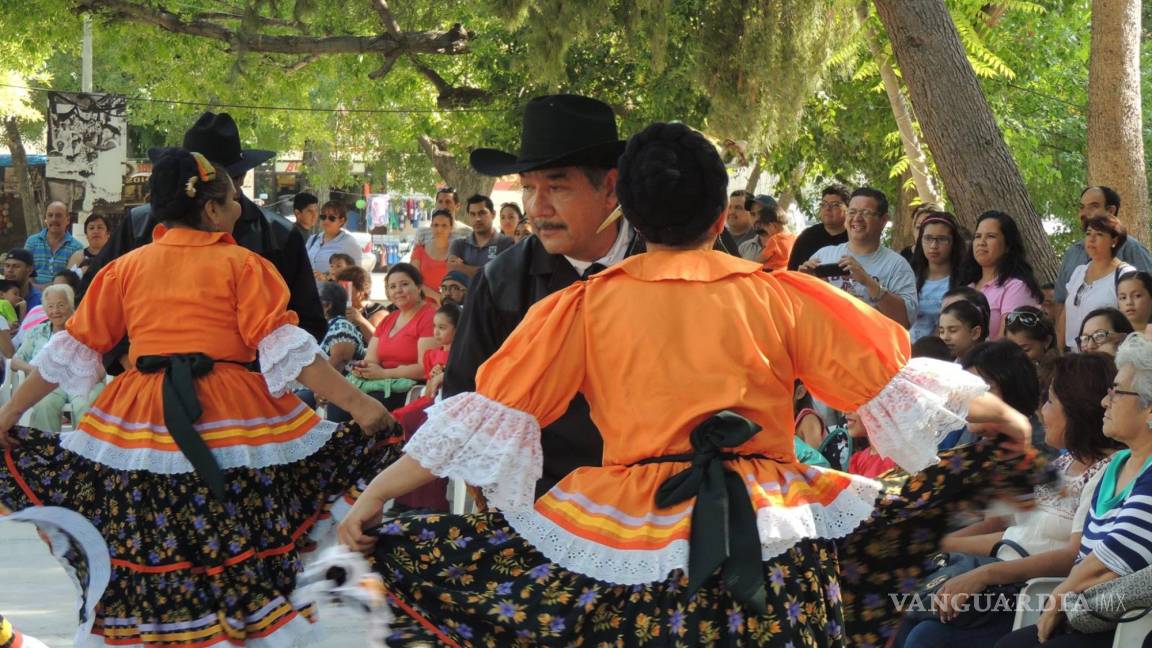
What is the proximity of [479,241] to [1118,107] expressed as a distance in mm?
5101

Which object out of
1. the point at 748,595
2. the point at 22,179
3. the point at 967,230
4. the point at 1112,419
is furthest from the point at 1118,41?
the point at 22,179

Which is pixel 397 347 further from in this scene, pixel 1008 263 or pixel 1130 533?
pixel 1130 533

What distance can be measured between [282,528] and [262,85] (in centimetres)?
1756

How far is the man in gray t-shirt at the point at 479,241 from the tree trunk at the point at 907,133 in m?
3.80

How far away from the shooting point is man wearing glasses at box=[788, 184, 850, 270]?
1001cm

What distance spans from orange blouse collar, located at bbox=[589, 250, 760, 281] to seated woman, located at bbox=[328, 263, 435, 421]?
6154 mm

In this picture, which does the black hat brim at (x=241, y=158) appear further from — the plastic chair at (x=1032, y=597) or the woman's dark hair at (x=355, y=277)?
the woman's dark hair at (x=355, y=277)

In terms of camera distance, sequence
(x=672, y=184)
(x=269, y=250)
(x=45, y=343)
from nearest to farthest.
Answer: (x=672, y=184), (x=269, y=250), (x=45, y=343)

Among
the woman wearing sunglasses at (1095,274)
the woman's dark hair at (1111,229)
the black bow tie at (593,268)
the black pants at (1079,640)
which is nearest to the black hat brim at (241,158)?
the black bow tie at (593,268)

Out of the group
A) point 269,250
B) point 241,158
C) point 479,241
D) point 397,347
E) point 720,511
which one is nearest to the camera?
point 720,511

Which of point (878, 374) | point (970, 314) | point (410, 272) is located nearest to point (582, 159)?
point (878, 374)

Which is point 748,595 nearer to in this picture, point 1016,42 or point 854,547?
point 854,547

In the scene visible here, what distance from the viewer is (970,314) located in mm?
7027

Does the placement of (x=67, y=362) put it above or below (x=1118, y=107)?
below
